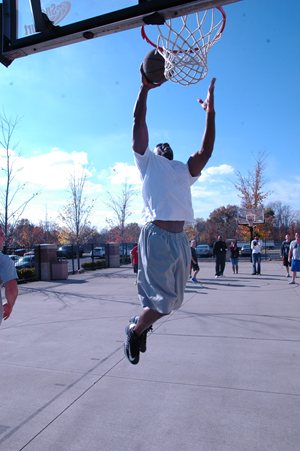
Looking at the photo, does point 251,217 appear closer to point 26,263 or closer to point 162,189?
point 26,263

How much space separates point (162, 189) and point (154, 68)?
96 centimetres

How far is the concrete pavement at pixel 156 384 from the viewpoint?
347 cm

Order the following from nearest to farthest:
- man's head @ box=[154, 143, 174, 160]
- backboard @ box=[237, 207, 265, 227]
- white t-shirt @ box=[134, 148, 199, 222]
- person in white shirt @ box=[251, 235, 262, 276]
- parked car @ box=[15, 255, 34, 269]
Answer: white t-shirt @ box=[134, 148, 199, 222], man's head @ box=[154, 143, 174, 160], person in white shirt @ box=[251, 235, 262, 276], parked car @ box=[15, 255, 34, 269], backboard @ box=[237, 207, 265, 227]

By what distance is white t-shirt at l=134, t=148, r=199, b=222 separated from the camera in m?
3.13

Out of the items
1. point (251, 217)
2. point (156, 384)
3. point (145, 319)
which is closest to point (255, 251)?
point (251, 217)

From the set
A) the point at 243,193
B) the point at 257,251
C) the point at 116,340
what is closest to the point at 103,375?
the point at 116,340

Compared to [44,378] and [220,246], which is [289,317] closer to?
[44,378]

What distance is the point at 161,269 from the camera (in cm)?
314

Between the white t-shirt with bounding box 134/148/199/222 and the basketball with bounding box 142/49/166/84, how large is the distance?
0.57 m

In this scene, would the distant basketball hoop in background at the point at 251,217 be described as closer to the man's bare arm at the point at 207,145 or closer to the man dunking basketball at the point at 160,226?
the man's bare arm at the point at 207,145

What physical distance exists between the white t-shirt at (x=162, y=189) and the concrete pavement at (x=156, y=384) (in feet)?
6.21

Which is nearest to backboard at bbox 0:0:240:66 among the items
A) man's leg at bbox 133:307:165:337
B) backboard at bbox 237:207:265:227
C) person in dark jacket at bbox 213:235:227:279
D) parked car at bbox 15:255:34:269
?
man's leg at bbox 133:307:165:337

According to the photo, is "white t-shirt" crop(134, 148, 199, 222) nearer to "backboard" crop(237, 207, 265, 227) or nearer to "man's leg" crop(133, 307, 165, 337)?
"man's leg" crop(133, 307, 165, 337)

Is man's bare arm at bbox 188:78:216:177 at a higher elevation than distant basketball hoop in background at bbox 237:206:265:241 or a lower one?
lower
